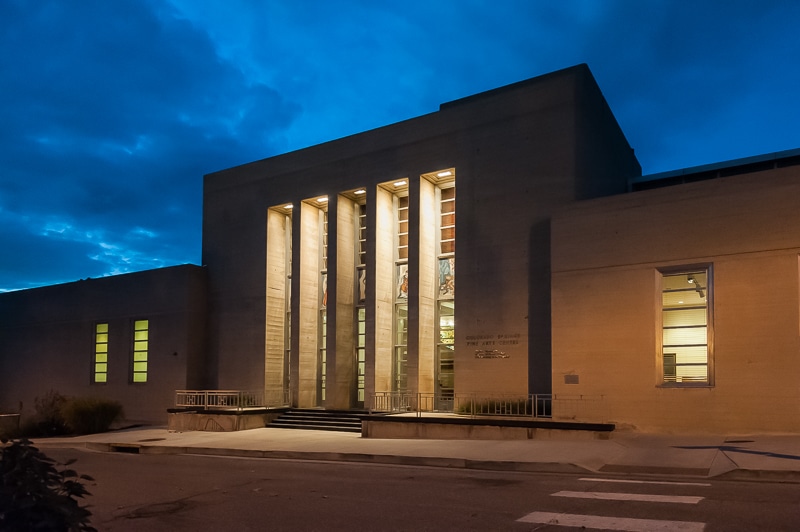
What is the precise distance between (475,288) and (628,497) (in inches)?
536

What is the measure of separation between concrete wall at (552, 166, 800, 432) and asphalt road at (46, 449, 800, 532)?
21.3 feet

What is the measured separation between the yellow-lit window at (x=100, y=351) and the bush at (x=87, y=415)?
6882 mm

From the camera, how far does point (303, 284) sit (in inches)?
1067

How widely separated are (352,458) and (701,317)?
9.30 m

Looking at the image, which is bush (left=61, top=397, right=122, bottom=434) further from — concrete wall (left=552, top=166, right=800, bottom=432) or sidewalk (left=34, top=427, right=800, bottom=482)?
concrete wall (left=552, top=166, right=800, bottom=432)

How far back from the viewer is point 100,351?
32656mm

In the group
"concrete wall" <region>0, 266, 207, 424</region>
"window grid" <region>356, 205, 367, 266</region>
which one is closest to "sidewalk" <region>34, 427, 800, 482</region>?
"window grid" <region>356, 205, 367, 266</region>

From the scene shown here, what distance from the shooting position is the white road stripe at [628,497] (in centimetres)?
887

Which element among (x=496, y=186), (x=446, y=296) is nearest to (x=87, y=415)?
(x=446, y=296)

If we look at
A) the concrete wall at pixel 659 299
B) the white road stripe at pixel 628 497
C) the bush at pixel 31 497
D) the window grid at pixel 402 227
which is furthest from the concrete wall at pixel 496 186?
the bush at pixel 31 497

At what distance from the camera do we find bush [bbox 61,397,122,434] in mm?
24672

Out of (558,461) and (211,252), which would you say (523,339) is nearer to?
(558,461)

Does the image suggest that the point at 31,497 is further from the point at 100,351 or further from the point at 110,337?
the point at 100,351

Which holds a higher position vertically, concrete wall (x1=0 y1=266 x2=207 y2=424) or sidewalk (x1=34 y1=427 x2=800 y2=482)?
concrete wall (x1=0 y1=266 x2=207 y2=424)
